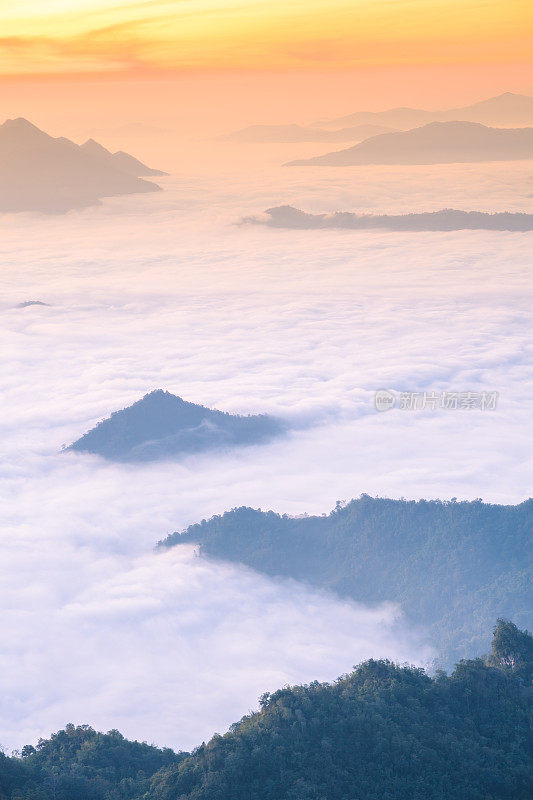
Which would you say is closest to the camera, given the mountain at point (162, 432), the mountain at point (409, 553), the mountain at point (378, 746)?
the mountain at point (378, 746)

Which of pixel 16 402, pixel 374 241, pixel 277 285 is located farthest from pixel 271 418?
pixel 374 241

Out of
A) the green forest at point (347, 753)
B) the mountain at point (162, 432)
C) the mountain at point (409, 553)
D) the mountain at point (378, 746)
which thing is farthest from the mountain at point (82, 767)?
the mountain at point (162, 432)

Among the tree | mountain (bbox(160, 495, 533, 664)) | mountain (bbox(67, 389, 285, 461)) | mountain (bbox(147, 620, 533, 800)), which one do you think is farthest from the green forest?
mountain (bbox(67, 389, 285, 461))

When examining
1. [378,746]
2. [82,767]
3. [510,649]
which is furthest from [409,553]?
[82,767]

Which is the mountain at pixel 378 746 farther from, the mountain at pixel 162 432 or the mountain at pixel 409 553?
the mountain at pixel 162 432

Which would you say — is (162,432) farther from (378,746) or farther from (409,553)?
(378,746)

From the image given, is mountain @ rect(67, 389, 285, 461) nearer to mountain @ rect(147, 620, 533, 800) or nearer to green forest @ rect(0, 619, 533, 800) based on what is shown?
green forest @ rect(0, 619, 533, 800)

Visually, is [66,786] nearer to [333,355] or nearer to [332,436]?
[332,436]
